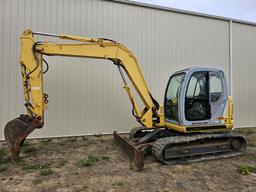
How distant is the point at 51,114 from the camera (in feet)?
26.6

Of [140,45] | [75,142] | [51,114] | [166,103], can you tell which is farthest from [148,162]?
[140,45]

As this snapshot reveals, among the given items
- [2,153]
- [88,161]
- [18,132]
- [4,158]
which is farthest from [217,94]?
[2,153]

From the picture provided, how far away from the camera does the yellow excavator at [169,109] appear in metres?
5.54

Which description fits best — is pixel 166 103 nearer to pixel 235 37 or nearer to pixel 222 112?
pixel 222 112

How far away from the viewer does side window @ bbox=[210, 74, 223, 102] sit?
604cm

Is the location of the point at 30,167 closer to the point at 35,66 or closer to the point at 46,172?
the point at 46,172

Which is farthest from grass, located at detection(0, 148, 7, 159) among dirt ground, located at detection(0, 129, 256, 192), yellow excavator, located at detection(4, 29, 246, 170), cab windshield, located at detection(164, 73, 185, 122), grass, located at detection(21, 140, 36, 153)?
cab windshield, located at detection(164, 73, 185, 122)

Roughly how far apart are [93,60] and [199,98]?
4.40 metres

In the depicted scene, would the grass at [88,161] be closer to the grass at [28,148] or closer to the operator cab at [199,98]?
the grass at [28,148]

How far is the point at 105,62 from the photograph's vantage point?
880 cm

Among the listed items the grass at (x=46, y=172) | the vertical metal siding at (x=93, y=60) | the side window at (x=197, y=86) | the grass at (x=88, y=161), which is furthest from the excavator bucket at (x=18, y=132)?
the side window at (x=197, y=86)

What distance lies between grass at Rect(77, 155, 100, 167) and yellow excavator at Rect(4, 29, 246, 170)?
2.76 ft

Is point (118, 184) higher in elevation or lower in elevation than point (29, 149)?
lower

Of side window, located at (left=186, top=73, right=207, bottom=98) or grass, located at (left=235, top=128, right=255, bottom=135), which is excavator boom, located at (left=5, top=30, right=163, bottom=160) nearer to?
side window, located at (left=186, top=73, right=207, bottom=98)
